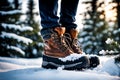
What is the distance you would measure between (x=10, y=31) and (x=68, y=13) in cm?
812

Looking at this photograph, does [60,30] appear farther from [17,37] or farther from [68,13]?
[17,37]

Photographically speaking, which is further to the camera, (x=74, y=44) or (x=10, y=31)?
(x=10, y=31)

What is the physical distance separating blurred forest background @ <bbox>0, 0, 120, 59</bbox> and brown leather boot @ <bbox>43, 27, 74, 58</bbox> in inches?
18.5

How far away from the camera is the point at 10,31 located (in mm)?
10773

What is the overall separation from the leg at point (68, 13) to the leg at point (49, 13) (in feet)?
0.65

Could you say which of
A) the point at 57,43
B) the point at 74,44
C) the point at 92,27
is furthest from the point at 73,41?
the point at 92,27

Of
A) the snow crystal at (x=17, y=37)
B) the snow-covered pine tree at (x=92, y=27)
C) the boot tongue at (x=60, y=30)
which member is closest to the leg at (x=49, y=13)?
the boot tongue at (x=60, y=30)

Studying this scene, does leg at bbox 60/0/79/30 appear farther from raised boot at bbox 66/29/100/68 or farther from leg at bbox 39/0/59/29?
leg at bbox 39/0/59/29

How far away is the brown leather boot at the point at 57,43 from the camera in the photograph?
8.84 feet

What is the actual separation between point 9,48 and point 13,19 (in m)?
1.44

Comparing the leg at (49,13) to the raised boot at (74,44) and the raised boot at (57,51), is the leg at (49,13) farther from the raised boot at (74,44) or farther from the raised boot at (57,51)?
the raised boot at (74,44)

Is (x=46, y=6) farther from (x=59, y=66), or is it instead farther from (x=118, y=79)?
(x=118, y=79)

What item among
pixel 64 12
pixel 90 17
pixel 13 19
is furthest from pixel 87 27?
pixel 64 12

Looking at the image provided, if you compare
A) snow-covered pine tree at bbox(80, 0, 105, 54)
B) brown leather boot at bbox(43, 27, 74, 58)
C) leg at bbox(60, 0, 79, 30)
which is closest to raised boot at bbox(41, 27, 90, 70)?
brown leather boot at bbox(43, 27, 74, 58)
